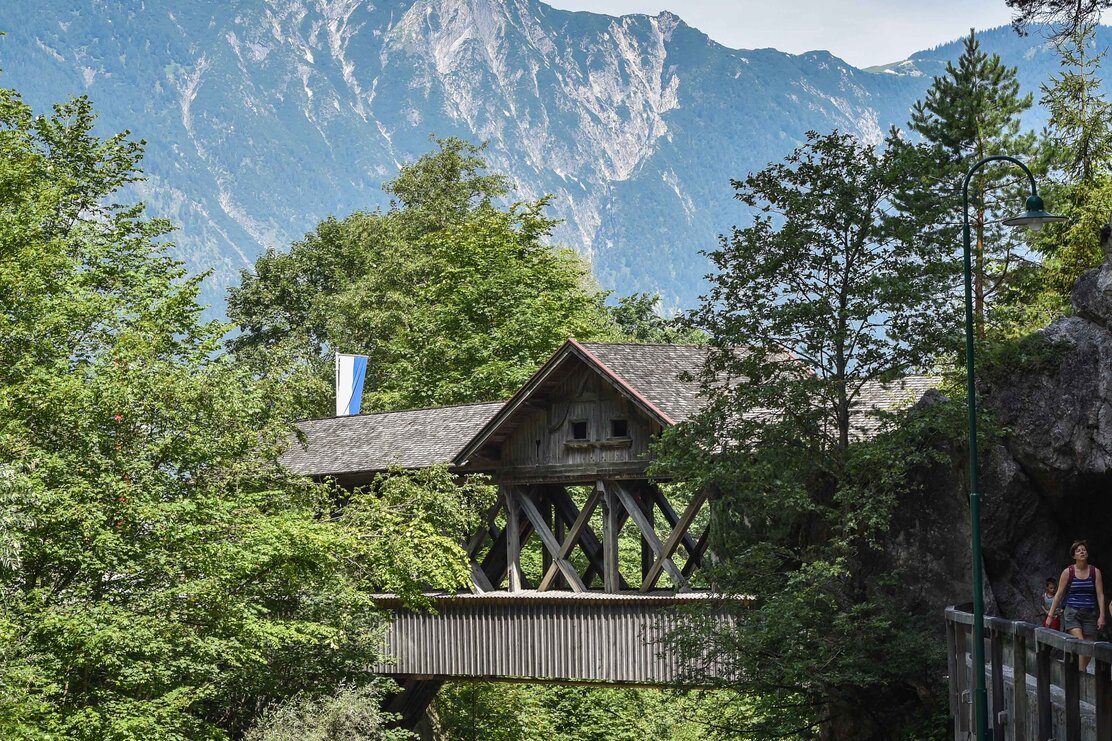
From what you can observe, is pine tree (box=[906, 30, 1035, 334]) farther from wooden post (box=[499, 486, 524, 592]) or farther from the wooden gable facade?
wooden post (box=[499, 486, 524, 592])

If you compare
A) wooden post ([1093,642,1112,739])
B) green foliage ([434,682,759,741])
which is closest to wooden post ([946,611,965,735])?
wooden post ([1093,642,1112,739])

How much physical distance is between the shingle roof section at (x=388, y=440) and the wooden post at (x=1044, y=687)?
18.1 meters

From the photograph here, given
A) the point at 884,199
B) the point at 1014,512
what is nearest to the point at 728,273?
the point at 884,199

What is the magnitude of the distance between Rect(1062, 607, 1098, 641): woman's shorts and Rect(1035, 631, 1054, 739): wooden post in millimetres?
2450

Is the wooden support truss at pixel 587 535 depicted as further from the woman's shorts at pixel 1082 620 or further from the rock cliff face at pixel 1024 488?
the woman's shorts at pixel 1082 620

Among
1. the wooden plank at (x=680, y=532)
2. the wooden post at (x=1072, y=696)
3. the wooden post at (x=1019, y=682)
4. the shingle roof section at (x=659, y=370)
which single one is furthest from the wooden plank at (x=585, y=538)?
the wooden post at (x=1072, y=696)

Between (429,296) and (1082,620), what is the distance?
33047 mm

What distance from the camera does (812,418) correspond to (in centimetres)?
2262

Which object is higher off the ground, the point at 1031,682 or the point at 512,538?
the point at 512,538

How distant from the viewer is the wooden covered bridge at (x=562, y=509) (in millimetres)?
26266

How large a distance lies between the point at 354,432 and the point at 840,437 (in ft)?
44.0

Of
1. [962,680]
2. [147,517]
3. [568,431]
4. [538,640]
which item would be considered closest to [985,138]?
[568,431]

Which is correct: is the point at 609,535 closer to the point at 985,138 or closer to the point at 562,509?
the point at 562,509

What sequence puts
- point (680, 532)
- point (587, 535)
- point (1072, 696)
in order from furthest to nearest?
1. point (587, 535)
2. point (680, 532)
3. point (1072, 696)
